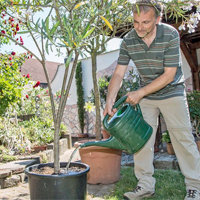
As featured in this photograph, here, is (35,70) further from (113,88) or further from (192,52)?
(113,88)

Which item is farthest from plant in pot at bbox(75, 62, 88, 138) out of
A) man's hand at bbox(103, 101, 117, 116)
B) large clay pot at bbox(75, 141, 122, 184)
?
man's hand at bbox(103, 101, 117, 116)

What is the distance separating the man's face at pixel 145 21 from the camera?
1938mm

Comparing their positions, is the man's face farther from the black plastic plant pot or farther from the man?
the black plastic plant pot

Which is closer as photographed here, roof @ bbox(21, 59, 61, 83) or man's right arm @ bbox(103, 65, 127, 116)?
man's right arm @ bbox(103, 65, 127, 116)

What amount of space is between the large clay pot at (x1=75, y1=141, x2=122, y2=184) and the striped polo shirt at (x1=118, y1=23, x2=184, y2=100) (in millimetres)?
815

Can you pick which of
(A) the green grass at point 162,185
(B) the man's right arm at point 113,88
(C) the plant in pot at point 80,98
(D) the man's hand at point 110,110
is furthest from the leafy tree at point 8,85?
(C) the plant in pot at point 80,98

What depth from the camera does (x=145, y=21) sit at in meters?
1.96

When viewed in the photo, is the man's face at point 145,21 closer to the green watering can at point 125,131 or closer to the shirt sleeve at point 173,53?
the shirt sleeve at point 173,53

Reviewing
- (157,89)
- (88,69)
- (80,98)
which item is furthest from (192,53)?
(157,89)

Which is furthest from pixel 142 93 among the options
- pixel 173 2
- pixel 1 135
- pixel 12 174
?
pixel 1 135

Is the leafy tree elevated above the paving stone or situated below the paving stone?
above

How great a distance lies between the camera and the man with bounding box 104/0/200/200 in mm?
2008

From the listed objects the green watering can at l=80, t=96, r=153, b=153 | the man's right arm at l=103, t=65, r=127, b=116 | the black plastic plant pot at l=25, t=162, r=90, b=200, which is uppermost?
the man's right arm at l=103, t=65, r=127, b=116

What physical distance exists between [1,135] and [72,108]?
16.2 ft
